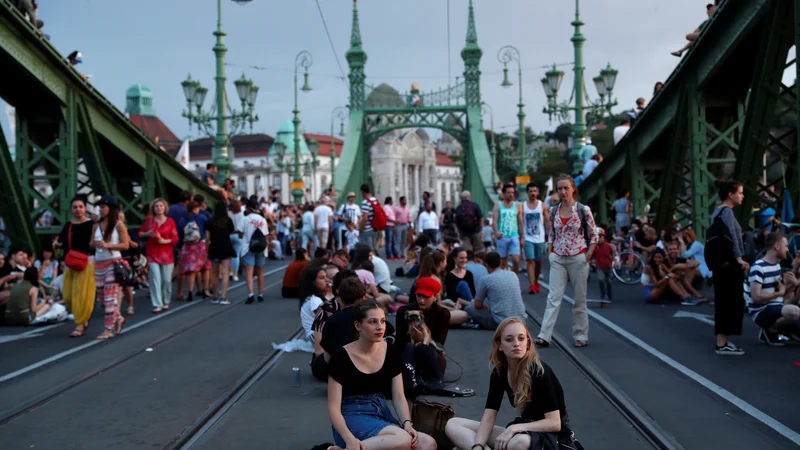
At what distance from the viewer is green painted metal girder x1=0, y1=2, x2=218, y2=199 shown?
15.0 metres

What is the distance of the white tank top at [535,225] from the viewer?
15969 mm

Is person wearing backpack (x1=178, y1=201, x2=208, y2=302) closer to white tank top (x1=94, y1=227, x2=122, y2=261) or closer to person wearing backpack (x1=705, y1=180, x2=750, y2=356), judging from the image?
white tank top (x1=94, y1=227, x2=122, y2=261)

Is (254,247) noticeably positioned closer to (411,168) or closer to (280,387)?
(280,387)

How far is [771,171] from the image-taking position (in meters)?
19.7

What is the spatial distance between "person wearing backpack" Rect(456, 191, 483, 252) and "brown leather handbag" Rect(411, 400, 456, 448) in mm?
12114

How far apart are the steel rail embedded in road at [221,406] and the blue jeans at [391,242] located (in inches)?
654

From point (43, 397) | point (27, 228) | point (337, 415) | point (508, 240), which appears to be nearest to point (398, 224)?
point (508, 240)

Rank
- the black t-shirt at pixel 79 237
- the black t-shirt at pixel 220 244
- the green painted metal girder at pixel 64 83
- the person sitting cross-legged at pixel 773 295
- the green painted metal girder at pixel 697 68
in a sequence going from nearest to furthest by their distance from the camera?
the person sitting cross-legged at pixel 773 295, the black t-shirt at pixel 79 237, the green painted metal girder at pixel 697 68, the green painted metal girder at pixel 64 83, the black t-shirt at pixel 220 244

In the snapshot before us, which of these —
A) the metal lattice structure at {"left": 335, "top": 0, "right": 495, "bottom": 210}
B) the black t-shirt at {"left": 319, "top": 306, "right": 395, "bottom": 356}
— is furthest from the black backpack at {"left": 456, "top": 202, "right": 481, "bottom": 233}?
the metal lattice structure at {"left": 335, "top": 0, "right": 495, "bottom": 210}

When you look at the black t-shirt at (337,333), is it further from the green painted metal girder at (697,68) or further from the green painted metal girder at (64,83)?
the green painted metal girder at (64,83)

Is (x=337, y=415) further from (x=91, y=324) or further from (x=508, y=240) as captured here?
(x=508, y=240)

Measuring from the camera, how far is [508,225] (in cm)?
1638

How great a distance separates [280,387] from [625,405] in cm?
290

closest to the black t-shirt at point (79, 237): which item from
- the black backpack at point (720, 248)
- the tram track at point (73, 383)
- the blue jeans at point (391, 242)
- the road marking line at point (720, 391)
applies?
the tram track at point (73, 383)
